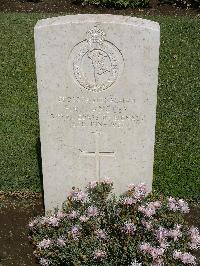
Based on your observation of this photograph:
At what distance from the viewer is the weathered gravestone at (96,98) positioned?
424cm

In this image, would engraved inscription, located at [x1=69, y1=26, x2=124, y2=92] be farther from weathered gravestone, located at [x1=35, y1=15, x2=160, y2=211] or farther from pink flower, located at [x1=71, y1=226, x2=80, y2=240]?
pink flower, located at [x1=71, y1=226, x2=80, y2=240]

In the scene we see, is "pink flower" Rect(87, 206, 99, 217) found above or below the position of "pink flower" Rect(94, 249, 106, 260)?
above

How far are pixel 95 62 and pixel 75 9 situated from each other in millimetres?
7104

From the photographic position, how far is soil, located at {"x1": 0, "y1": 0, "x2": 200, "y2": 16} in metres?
10.9

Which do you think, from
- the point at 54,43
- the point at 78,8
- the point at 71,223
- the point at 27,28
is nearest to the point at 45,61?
the point at 54,43

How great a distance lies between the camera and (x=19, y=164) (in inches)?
246

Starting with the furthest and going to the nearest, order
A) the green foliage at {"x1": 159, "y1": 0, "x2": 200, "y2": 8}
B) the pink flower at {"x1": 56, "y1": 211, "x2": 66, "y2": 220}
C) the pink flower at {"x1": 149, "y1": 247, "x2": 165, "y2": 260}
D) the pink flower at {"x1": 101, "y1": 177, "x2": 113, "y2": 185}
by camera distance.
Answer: the green foliage at {"x1": 159, "y1": 0, "x2": 200, "y2": 8} → the pink flower at {"x1": 101, "y1": 177, "x2": 113, "y2": 185} → the pink flower at {"x1": 56, "y1": 211, "x2": 66, "y2": 220} → the pink flower at {"x1": 149, "y1": 247, "x2": 165, "y2": 260}

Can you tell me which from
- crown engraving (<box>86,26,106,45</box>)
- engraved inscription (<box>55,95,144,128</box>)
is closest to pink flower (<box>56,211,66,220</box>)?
engraved inscription (<box>55,95,144,128</box>)

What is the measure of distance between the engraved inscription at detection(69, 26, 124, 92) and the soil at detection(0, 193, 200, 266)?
157 cm

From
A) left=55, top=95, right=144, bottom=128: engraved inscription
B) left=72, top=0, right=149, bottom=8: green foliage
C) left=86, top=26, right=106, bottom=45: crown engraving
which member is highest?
left=72, top=0, right=149, bottom=8: green foliage

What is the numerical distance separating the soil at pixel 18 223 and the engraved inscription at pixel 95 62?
157 centimetres

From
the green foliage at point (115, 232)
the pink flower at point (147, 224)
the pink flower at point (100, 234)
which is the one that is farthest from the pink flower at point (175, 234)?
the pink flower at point (100, 234)

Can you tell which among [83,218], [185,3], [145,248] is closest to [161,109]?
[83,218]

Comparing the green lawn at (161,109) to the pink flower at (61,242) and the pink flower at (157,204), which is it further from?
the pink flower at (61,242)
